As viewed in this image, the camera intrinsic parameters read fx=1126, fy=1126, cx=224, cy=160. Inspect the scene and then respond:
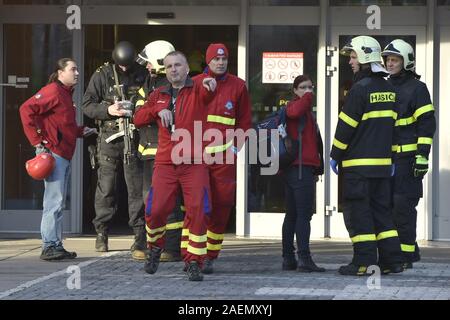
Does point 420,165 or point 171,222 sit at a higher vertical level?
point 420,165

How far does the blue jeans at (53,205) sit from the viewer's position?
35.5 feet

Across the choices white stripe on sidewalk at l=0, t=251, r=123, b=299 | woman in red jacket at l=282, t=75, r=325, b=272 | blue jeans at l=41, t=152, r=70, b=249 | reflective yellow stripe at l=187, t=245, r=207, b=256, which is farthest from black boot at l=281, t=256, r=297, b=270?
blue jeans at l=41, t=152, r=70, b=249

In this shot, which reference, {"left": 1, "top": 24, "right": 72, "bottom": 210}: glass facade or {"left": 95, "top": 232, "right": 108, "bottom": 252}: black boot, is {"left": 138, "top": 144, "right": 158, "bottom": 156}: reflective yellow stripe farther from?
{"left": 1, "top": 24, "right": 72, "bottom": 210}: glass facade

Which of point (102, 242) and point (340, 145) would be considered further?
point (102, 242)

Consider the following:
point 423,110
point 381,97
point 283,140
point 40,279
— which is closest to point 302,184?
point 283,140

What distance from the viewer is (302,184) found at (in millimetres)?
10008

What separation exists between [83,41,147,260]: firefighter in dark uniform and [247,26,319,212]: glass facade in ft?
7.65

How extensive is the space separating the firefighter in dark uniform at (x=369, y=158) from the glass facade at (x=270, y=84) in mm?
3273

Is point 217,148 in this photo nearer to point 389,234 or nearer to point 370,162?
point 370,162

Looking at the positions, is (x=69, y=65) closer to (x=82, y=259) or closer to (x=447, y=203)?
(x=82, y=259)

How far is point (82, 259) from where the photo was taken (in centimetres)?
1092

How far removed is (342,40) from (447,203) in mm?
2238

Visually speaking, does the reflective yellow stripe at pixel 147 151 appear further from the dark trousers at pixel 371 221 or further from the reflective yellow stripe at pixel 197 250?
the dark trousers at pixel 371 221

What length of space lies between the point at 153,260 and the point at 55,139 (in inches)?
74.6
